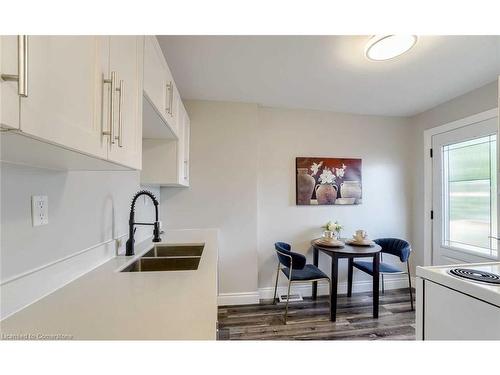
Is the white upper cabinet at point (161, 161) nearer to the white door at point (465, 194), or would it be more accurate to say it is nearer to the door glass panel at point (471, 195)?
the white door at point (465, 194)

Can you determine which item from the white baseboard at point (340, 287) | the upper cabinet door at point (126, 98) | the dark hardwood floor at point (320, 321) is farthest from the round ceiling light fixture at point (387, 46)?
the white baseboard at point (340, 287)

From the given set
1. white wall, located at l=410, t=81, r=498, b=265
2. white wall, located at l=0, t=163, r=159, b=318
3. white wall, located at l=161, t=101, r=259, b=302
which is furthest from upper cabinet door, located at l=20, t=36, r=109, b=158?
white wall, located at l=410, t=81, r=498, b=265

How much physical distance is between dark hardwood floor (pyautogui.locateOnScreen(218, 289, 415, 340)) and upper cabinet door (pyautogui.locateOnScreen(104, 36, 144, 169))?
1.73 meters

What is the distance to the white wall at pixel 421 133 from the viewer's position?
2.47 meters

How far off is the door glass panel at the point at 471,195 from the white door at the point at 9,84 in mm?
3344

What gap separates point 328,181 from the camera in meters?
2.91

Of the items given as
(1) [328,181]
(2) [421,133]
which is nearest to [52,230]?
(1) [328,181]

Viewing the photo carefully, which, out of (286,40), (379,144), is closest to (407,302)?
(379,144)

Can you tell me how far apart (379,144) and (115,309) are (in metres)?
3.43

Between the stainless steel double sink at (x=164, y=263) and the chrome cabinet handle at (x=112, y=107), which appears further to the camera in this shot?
the stainless steel double sink at (x=164, y=263)

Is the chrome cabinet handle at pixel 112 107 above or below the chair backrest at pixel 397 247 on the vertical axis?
above

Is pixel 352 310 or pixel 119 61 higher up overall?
pixel 119 61

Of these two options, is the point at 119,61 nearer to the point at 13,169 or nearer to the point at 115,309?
the point at 13,169
